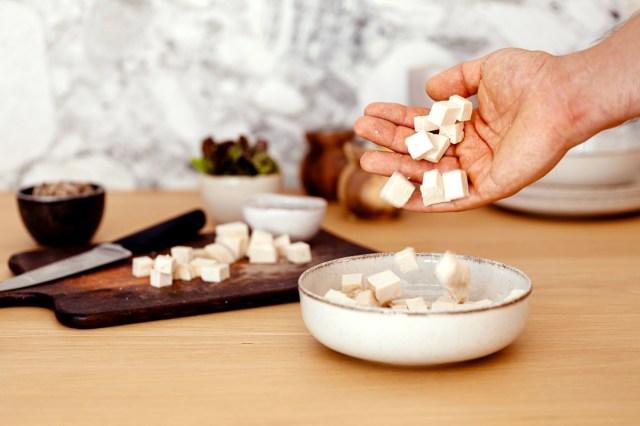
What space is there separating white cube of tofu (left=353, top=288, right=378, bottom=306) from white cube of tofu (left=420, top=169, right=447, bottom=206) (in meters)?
0.20

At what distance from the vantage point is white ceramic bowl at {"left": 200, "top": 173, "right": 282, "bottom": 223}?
1.86 meters

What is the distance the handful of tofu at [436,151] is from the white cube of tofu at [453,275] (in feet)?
0.66

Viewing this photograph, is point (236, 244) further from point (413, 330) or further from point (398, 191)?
point (413, 330)

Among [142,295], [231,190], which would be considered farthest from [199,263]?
[231,190]

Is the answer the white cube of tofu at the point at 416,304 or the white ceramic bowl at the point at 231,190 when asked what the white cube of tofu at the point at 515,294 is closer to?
the white cube of tofu at the point at 416,304

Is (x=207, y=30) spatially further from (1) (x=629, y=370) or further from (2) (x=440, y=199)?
(1) (x=629, y=370)

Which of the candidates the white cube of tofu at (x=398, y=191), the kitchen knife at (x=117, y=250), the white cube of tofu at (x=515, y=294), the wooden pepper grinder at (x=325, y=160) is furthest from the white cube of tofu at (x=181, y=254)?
the wooden pepper grinder at (x=325, y=160)

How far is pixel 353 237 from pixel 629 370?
827 mm

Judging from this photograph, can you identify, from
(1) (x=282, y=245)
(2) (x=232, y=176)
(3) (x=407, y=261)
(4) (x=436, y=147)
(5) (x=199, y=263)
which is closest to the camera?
(3) (x=407, y=261)

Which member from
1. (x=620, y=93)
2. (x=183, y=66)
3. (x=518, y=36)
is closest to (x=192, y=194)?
(x=183, y=66)

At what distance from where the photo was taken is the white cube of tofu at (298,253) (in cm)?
147

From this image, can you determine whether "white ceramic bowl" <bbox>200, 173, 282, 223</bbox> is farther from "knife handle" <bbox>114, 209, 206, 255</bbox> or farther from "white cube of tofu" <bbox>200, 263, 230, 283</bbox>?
"white cube of tofu" <bbox>200, 263, 230, 283</bbox>

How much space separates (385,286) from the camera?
43.2 inches

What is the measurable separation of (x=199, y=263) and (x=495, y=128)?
1.73ft
